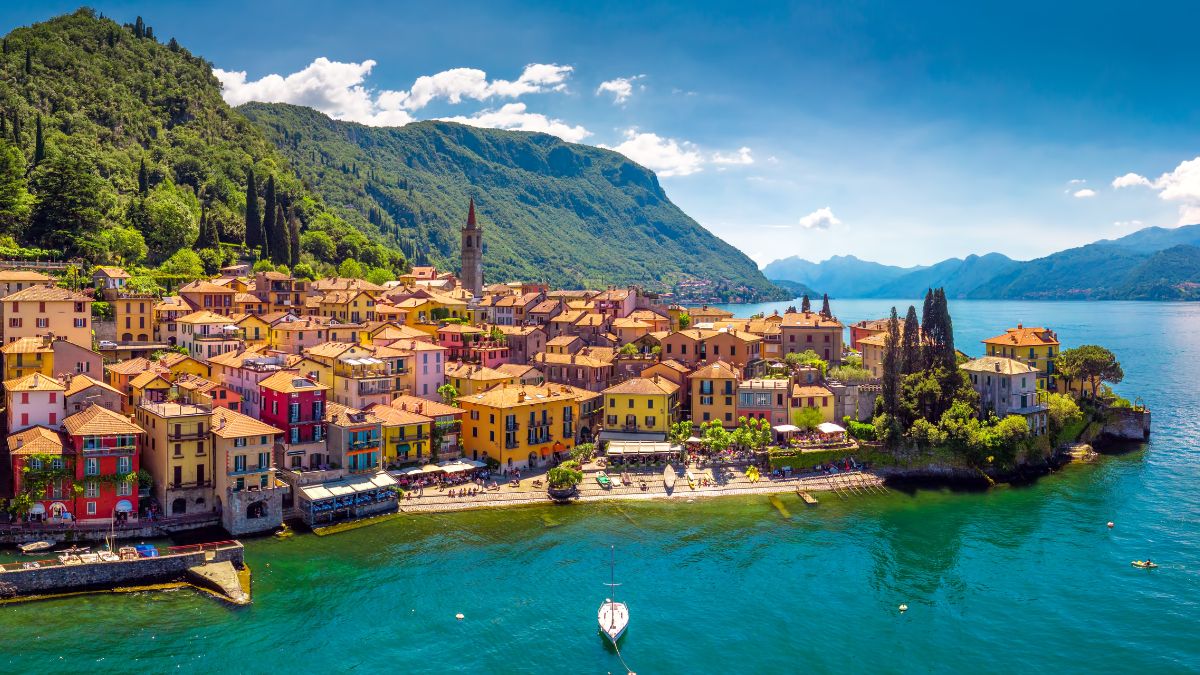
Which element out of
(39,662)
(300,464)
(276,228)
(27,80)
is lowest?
(39,662)

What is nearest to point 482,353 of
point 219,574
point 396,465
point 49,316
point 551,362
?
point 551,362

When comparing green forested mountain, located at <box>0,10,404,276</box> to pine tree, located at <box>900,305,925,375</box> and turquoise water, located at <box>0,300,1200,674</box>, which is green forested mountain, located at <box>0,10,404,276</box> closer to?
turquoise water, located at <box>0,300,1200,674</box>

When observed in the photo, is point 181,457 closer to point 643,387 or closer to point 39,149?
point 643,387

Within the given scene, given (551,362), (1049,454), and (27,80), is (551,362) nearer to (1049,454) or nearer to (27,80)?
(1049,454)

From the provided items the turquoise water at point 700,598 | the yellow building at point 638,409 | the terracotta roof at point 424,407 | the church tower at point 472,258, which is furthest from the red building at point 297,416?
the church tower at point 472,258

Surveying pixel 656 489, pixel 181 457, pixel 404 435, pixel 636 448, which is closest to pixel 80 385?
pixel 181 457

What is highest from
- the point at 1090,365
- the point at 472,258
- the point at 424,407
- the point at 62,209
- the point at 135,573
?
the point at 62,209

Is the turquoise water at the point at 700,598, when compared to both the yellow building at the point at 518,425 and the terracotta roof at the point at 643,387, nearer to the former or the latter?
the yellow building at the point at 518,425
